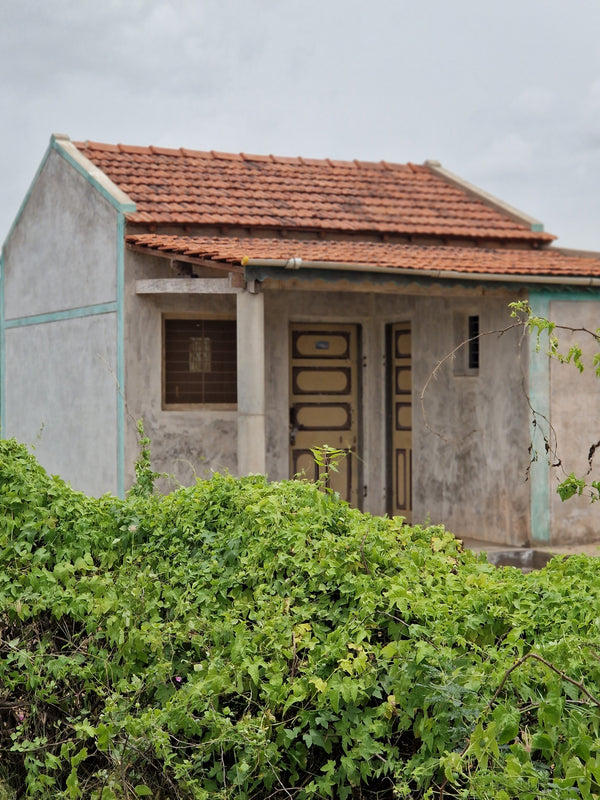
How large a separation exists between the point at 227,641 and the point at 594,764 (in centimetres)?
174

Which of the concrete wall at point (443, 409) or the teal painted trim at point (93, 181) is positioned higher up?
the teal painted trim at point (93, 181)

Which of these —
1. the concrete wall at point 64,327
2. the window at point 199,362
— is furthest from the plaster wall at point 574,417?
the concrete wall at point 64,327

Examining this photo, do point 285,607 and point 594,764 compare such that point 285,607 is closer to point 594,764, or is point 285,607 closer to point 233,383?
point 594,764

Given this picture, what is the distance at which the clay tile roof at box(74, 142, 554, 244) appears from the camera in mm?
12657

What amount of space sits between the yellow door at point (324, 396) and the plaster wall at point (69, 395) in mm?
2088

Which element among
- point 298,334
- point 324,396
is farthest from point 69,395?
point 324,396

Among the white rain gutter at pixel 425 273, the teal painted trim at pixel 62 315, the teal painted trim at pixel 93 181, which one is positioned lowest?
the teal painted trim at pixel 62 315

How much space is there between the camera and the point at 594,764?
3.40 m

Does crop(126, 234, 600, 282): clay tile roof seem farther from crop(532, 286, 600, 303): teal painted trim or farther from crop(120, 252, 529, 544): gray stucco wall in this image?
crop(120, 252, 529, 544): gray stucco wall

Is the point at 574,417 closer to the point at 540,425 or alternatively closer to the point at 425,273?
the point at 540,425

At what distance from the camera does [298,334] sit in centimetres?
1284

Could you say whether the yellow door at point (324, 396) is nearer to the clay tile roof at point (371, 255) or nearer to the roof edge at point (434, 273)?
the clay tile roof at point (371, 255)

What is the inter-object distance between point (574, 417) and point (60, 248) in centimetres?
642

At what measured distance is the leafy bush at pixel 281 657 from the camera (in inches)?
151
